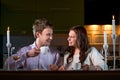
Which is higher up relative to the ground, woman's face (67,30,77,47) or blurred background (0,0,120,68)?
blurred background (0,0,120,68)

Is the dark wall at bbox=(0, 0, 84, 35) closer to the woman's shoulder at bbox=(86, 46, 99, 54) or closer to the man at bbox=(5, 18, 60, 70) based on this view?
the man at bbox=(5, 18, 60, 70)

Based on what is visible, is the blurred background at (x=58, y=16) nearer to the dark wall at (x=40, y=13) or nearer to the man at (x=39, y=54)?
the dark wall at (x=40, y=13)

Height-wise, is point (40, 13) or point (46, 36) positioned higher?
point (40, 13)

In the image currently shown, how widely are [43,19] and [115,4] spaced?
0.73 m

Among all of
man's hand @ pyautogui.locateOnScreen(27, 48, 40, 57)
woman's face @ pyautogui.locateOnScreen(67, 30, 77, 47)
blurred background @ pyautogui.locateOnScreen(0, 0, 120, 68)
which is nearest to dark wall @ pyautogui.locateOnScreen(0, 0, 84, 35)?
blurred background @ pyautogui.locateOnScreen(0, 0, 120, 68)

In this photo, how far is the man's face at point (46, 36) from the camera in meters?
2.75

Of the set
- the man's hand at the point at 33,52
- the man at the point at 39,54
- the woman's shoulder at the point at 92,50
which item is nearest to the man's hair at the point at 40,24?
the man at the point at 39,54

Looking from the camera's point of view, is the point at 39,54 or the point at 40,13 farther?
the point at 40,13

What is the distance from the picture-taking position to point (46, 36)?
2793 mm

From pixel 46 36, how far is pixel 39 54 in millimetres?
178

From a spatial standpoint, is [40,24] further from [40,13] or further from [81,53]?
[81,53]

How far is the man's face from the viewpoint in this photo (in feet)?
9.02

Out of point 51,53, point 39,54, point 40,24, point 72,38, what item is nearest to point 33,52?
point 39,54

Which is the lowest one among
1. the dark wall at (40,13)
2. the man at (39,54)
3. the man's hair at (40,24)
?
the man at (39,54)
